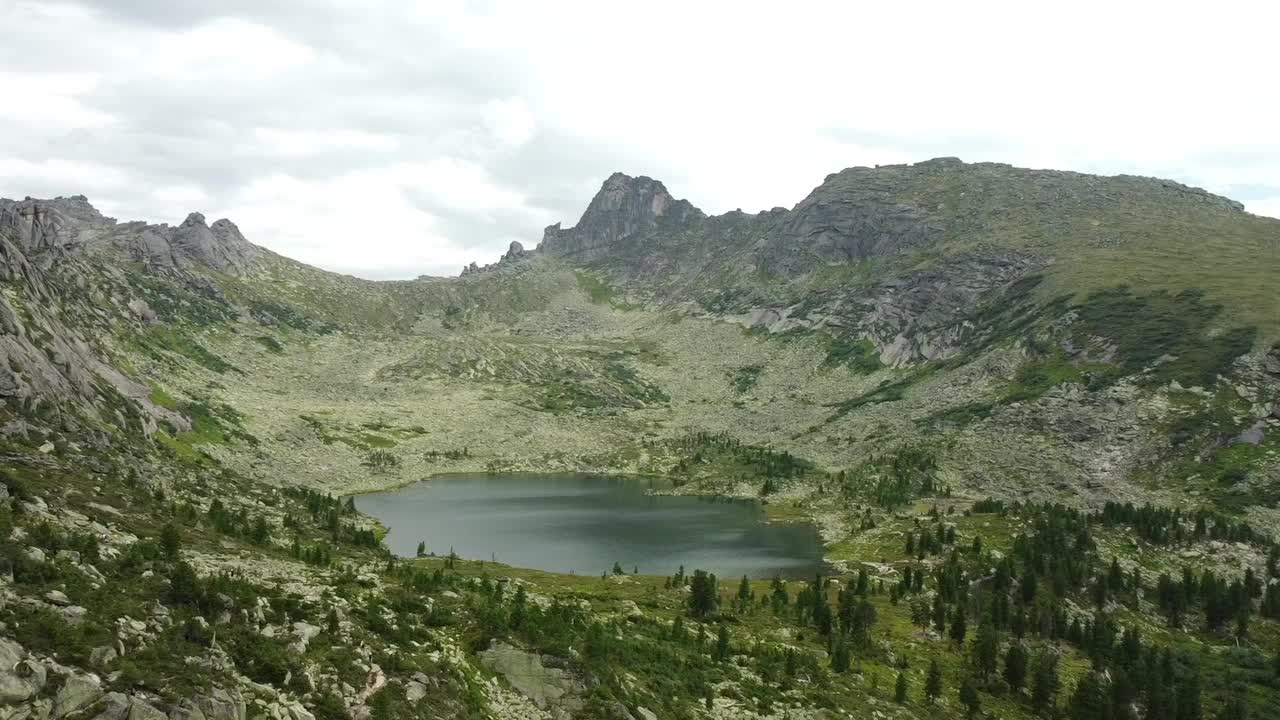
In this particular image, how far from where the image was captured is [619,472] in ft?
451

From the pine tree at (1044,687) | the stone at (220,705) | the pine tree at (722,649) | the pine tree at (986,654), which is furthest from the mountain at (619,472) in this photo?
the pine tree at (986,654)

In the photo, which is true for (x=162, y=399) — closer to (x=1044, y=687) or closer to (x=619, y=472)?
(x=619, y=472)

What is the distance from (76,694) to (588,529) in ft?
252

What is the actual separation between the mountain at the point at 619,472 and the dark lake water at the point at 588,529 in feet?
18.5

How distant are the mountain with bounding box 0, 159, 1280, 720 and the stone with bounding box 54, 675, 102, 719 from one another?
47mm

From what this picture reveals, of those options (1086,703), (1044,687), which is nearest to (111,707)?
(1044,687)

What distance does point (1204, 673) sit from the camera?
51688mm

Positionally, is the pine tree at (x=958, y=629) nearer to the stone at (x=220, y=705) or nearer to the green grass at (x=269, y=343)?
the stone at (x=220, y=705)

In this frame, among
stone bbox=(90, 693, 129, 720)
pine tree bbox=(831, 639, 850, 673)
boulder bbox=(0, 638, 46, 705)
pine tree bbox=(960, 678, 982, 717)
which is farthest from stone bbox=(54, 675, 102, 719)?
pine tree bbox=(960, 678, 982, 717)

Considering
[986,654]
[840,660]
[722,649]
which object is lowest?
[986,654]

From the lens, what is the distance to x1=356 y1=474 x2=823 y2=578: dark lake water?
75.3 m

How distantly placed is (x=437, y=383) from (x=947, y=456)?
119 meters

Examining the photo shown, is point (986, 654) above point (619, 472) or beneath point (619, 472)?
above

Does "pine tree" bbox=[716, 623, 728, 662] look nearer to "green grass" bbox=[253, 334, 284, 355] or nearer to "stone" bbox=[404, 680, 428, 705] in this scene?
"stone" bbox=[404, 680, 428, 705]
